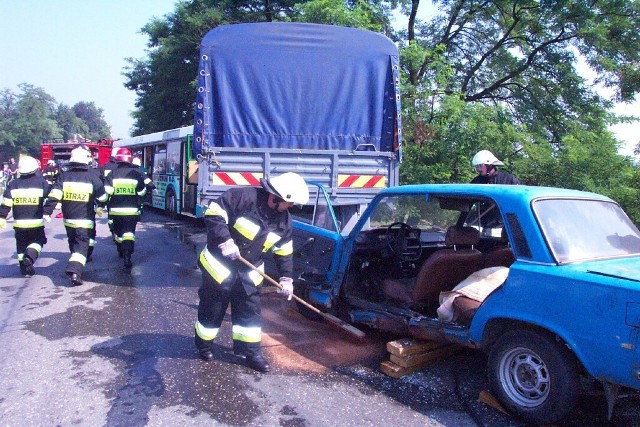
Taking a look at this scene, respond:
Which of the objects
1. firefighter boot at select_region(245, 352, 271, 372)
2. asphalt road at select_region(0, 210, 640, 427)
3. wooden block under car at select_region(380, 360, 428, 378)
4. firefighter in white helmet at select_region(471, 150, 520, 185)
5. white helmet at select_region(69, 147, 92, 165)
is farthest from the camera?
white helmet at select_region(69, 147, 92, 165)

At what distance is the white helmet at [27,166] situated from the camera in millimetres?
6998

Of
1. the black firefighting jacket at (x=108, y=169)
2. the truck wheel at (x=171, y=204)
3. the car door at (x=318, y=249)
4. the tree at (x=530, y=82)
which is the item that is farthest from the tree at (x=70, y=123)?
the car door at (x=318, y=249)

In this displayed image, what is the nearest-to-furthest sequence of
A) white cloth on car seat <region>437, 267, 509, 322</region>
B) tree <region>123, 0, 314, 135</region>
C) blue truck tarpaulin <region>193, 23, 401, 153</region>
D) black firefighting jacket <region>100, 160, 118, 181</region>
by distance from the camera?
1. white cloth on car seat <region>437, 267, 509, 322</region>
2. blue truck tarpaulin <region>193, 23, 401, 153</region>
3. black firefighting jacket <region>100, 160, 118, 181</region>
4. tree <region>123, 0, 314, 135</region>

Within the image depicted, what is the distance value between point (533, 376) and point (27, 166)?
6663 mm

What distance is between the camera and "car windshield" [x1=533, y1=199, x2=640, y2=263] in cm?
326

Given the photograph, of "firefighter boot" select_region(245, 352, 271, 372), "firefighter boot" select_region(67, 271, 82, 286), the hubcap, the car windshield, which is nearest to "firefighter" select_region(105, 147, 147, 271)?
"firefighter boot" select_region(67, 271, 82, 286)

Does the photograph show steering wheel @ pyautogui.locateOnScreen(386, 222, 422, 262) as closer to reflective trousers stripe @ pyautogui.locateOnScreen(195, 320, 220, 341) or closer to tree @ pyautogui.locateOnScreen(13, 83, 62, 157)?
reflective trousers stripe @ pyautogui.locateOnScreen(195, 320, 220, 341)

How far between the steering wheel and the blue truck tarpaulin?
93.1 inches

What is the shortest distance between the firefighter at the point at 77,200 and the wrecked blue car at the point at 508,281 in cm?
325

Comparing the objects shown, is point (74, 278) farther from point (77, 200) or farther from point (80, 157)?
point (80, 157)

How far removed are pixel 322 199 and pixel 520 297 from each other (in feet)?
9.93

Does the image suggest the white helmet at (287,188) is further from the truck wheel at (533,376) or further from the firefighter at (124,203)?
the firefighter at (124,203)

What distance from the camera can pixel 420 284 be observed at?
13.6 ft

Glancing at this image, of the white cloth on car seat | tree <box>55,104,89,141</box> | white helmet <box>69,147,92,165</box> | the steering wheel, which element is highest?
tree <box>55,104,89,141</box>
